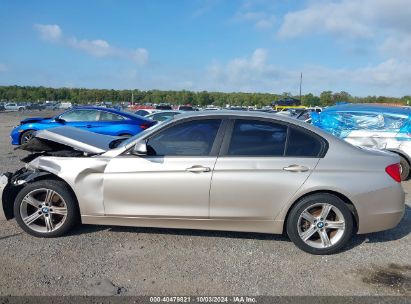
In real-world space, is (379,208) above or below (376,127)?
below

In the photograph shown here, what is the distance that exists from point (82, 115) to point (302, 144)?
8548 mm

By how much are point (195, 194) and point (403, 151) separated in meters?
6.06

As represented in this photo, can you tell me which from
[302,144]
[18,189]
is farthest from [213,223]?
[18,189]

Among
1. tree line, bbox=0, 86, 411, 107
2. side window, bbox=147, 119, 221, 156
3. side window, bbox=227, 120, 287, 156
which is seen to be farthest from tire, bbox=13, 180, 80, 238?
tree line, bbox=0, 86, 411, 107

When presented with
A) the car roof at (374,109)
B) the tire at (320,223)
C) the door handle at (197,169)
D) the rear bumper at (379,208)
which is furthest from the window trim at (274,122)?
the car roof at (374,109)

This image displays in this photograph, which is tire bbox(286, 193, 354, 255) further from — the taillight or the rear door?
the taillight

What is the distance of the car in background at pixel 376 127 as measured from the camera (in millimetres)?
8062

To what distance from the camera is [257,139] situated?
161 inches

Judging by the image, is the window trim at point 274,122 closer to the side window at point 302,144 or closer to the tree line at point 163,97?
the side window at point 302,144

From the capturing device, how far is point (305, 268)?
3.72 m

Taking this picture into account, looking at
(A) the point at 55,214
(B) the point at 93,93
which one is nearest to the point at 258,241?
(A) the point at 55,214

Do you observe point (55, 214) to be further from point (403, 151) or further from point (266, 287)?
point (403, 151)

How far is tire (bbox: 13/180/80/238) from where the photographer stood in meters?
Result: 4.23

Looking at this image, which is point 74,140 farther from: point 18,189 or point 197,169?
point 197,169
